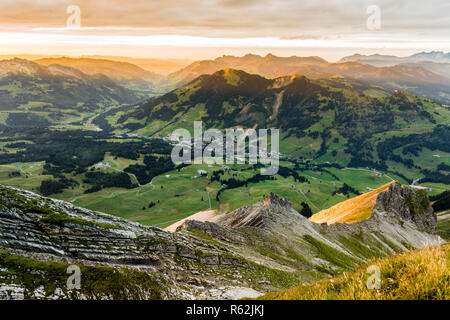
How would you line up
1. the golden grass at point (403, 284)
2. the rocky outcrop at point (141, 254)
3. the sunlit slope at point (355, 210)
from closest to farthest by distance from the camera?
the golden grass at point (403, 284), the rocky outcrop at point (141, 254), the sunlit slope at point (355, 210)

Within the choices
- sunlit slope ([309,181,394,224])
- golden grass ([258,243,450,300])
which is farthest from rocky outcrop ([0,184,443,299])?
sunlit slope ([309,181,394,224])

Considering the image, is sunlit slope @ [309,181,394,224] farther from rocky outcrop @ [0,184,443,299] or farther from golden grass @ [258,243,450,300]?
golden grass @ [258,243,450,300]

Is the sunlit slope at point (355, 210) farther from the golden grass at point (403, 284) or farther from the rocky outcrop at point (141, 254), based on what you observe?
the golden grass at point (403, 284)

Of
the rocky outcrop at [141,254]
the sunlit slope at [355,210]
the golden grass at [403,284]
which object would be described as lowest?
the sunlit slope at [355,210]

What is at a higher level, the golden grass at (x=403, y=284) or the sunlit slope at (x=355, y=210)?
the golden grass at (x=403, y=284)

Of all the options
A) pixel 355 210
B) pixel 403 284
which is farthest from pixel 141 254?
pixel 355 210

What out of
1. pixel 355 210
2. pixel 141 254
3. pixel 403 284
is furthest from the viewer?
pixel 355 210

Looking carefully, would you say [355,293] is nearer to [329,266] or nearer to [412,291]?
[412,291]

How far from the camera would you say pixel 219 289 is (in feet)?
95.0

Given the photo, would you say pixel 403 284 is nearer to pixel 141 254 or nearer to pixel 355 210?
pixel 141 254

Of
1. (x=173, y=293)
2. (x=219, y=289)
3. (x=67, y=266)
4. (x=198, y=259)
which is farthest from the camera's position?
(x=198, y=259)

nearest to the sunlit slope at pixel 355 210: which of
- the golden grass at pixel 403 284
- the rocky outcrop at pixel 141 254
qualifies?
the rocky outcrop at pixel 141 254
